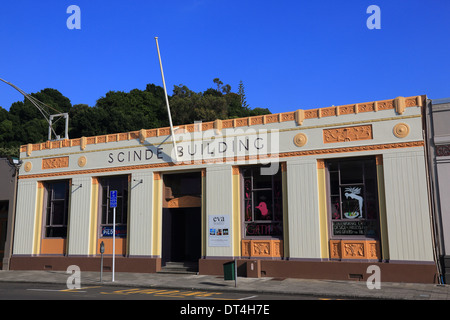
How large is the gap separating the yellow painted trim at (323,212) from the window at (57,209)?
594 inches

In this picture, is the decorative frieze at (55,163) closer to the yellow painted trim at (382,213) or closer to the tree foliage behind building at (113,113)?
the yellow painted trim at (382,213)

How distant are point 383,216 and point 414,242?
152 cm

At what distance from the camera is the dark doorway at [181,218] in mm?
21938

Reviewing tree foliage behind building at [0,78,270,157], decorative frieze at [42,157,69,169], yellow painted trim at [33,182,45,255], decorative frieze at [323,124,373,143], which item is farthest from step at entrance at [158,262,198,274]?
tree foliage behind building at [0,78,270,157]

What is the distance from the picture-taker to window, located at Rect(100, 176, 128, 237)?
22609 mm

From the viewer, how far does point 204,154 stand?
20.9 m

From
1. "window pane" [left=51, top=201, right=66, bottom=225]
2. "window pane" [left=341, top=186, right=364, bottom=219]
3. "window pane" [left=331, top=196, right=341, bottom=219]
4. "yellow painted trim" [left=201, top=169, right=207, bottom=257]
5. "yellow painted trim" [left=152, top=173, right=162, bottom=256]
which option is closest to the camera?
"window pane" [left=341, top=186, right=364, bottom=219]

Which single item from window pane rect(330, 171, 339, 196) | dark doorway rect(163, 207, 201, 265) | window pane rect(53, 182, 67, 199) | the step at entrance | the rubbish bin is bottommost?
the step at entrance

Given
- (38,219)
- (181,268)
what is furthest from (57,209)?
(181,268)

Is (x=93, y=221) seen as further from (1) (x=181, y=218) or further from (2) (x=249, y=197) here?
(2) (x=249, y=197)

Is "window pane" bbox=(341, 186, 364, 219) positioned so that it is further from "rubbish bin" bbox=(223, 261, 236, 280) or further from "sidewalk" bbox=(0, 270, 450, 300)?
"rubbish bin" bbox=(223, 261, 236, 280)

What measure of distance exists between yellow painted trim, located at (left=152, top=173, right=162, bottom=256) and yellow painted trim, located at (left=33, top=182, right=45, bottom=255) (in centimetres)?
810

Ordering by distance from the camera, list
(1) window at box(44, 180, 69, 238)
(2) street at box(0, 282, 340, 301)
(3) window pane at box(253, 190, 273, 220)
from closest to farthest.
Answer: (2) street at box(0, 282, 340, 301) → (3) window pane at box(253, 190, 273, 220) → (1) window at box(44, 180, 69, 238)

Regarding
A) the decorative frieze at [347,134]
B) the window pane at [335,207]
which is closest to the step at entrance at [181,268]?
the window pane at [335,207]
